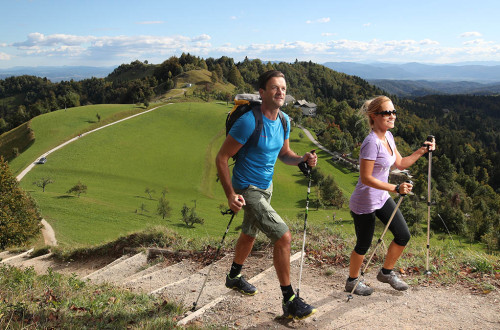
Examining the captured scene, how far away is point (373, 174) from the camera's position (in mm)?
5188

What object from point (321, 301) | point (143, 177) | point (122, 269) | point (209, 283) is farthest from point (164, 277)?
point (143, 177)

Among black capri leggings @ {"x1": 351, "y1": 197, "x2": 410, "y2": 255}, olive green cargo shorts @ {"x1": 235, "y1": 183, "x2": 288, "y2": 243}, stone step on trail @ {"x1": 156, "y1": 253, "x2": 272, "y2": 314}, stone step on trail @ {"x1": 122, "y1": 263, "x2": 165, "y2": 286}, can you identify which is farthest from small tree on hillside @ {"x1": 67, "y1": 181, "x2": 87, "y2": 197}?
black capri leggings @ {"x1": 351, "y1": 197, "x2": 410, "y2": 255}

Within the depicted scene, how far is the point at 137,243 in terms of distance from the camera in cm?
945

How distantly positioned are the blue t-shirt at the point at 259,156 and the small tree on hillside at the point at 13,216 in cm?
2523

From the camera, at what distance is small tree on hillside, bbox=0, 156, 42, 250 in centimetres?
2417

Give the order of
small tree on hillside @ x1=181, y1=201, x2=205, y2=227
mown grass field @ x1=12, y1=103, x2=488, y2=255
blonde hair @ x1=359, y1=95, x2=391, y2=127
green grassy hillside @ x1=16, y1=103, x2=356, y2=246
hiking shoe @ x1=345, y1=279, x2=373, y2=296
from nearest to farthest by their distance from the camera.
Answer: blonde hair @ x1=359, y1=95, x2=391, y2=127 < hiking shoe @ x1=345, y1=279, x2=373, y2=296 < green grassy hillside @ x1=16, y1=103, x2=356, y2=246 < mown grass field @ x1=12, y1=103, x2=488, y2=255 < small tree on hillside @ x1=181, y1=201, x2=205, y2=227

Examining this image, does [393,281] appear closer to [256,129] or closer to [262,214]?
[262,214]

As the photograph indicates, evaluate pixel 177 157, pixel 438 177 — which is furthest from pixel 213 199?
pixel 438 177

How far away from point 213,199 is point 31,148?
37007 millimetres

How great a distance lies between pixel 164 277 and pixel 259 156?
3851 millimetres

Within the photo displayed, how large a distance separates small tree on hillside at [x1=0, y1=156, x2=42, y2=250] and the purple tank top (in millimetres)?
26120

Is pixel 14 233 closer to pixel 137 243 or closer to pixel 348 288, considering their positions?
pixel 137 243

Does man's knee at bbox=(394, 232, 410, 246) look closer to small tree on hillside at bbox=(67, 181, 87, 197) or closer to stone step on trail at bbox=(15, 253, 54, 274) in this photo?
stone step on trail at bbox=(15, 253, 54, 274)

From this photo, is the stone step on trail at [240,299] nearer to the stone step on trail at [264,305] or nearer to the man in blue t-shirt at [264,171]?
the stone step on trail at [264,305]
